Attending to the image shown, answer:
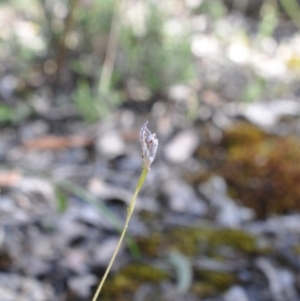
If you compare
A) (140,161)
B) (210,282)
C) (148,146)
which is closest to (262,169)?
(140,161)

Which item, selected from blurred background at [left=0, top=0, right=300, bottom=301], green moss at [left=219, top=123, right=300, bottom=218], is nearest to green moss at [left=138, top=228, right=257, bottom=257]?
blurred background at [left=0, top=0, right=300, bottom=301]

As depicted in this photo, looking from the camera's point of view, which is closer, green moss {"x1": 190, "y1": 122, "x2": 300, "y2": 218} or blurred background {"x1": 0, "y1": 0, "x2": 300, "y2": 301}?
blurred background {"x1": 0, "y1": 0, "x2": 300, "y2": 301}

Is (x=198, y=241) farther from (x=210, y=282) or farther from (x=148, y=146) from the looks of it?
(x=148, y=146)

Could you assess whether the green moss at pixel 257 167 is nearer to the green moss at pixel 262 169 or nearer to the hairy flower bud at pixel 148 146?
the green moss at pixel 262 169

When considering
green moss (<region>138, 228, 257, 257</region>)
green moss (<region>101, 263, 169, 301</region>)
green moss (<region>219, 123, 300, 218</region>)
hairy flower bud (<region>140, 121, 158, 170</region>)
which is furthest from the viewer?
green moss (<region>219, 123, 300, 218</region>)

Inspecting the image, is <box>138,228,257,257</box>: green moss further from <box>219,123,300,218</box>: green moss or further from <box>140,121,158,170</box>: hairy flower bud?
<box>140,121,158,170</box>: hairy flower bud

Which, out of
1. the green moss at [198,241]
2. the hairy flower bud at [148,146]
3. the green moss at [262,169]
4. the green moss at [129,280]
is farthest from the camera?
the green moss at [262,169]

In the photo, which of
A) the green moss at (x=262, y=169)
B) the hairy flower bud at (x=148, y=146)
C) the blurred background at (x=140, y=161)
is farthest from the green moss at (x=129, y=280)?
the hairy flower bud at (x=148, y=146)
